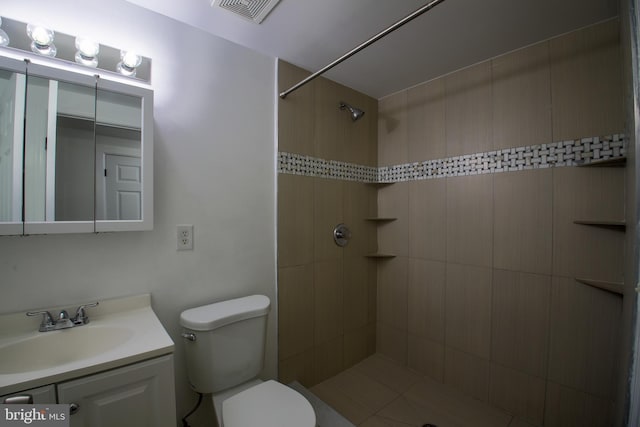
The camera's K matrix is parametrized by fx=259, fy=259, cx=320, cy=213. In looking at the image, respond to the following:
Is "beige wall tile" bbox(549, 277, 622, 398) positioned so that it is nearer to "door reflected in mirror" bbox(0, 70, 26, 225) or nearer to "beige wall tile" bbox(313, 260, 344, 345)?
"beige wall tile" bbox(313, 260, 344, 345)

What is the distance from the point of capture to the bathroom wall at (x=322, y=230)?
1786mm

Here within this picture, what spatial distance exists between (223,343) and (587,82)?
2.35 m

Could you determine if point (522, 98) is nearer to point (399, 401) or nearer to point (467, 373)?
point (467, 373)

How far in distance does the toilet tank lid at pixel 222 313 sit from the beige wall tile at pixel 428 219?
1.29 metres

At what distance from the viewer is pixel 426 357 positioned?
204 centimetres

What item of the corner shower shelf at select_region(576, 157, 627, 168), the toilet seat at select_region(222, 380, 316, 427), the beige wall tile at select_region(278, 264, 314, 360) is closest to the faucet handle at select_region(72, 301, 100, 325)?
the toilet seat at select_region(222, 380, 316, 427)

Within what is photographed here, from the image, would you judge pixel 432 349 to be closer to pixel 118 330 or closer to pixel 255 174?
pixel 255 174

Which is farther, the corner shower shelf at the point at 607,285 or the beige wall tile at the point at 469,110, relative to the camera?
the beige wall tile at the point at 469,110

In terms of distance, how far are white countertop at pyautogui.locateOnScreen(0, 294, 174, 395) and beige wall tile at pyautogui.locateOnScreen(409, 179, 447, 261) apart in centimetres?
178

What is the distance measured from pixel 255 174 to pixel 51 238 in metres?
0.99

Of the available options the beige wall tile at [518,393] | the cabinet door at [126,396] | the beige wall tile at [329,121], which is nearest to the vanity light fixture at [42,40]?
the cabinet door at [126,396]

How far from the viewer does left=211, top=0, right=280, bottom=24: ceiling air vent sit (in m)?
1.23

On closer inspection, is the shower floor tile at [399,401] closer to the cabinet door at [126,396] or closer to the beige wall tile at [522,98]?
the cabinet door at [126,396]

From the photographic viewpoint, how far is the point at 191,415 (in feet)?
4.63
